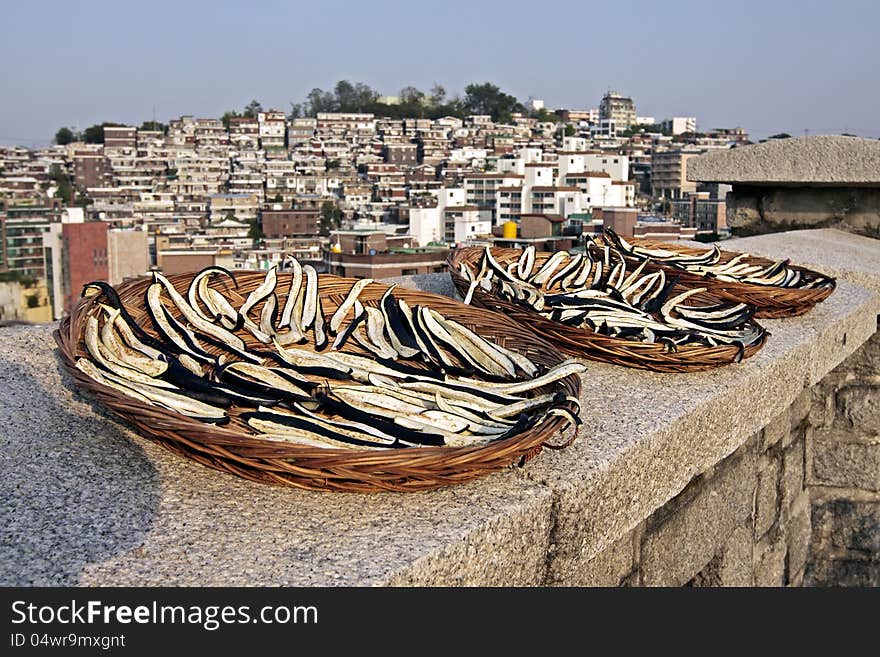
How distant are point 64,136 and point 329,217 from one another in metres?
53.9

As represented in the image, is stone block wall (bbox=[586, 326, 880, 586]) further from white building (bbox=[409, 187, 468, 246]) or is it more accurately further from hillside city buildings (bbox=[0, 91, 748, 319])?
white building (bbox=[409, 187, 468, 246])

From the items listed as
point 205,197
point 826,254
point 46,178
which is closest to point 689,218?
point 205,197

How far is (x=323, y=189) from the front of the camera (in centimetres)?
7694

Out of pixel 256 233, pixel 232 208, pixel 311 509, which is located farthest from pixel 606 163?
pixel 311 509

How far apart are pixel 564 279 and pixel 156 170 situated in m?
83.1

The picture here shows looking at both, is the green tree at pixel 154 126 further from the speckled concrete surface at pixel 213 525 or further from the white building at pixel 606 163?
the speckled concrete surface at pixel 213 525

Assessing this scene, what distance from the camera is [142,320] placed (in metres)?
1.86

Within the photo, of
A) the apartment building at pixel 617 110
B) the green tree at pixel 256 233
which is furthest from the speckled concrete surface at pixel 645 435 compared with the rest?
the apartment building at pixel 617 110

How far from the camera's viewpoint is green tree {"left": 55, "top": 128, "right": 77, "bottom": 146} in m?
102

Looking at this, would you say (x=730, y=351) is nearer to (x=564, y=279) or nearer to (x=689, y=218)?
(x=564, y=279)

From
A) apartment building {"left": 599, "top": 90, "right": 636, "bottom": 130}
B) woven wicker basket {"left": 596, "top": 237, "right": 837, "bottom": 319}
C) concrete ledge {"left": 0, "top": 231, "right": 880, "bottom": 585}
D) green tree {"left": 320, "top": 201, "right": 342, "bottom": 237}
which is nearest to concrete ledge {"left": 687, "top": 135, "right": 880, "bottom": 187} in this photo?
woven wicker basket {"left": 596, "top": 237, "right": 837, "bottom": 319}

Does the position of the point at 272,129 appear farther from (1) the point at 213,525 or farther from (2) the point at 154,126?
(1) the point at 213,525

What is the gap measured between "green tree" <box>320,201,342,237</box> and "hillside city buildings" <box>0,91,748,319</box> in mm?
264

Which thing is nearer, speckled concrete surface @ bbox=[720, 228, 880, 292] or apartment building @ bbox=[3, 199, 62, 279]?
speckled concrete surface @ bbox=[720, 228, 880, 292]
